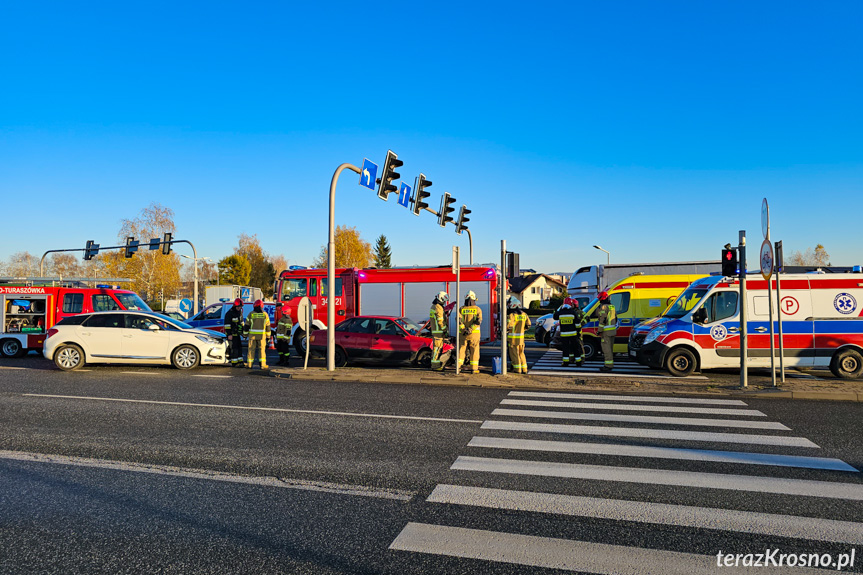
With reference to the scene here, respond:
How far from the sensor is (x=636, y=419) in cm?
821

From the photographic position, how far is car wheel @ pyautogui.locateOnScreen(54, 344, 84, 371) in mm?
13914

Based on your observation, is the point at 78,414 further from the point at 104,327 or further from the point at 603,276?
the point at 603,276

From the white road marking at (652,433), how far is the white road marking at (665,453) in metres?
0.60

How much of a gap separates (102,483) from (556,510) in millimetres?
3963

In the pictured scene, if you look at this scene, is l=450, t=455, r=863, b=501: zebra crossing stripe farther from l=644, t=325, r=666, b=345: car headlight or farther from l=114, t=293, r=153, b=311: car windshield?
l=114, t=293, r=153, b=311: car windshield

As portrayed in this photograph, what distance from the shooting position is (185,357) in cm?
1438

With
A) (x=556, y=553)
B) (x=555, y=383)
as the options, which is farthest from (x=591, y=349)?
(x=556, y=553)

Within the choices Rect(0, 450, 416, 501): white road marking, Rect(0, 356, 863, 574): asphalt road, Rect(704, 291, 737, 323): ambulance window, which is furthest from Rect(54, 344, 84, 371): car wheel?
Rect(704, 291, 737, 323): ambulance window

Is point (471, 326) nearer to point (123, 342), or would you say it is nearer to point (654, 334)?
point (654, 334)

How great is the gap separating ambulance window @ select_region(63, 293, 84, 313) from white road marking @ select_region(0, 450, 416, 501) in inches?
512

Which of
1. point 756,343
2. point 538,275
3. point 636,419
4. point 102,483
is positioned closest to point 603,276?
point 756,343

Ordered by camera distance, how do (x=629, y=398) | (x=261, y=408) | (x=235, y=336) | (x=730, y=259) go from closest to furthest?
1. (x=261, y=408)
2. (x=629, y=398)
3. (x=730, y=259)
4. (x=235, y=336)

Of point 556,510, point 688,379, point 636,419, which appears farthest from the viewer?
point 688,379

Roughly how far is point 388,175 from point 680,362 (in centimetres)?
813
